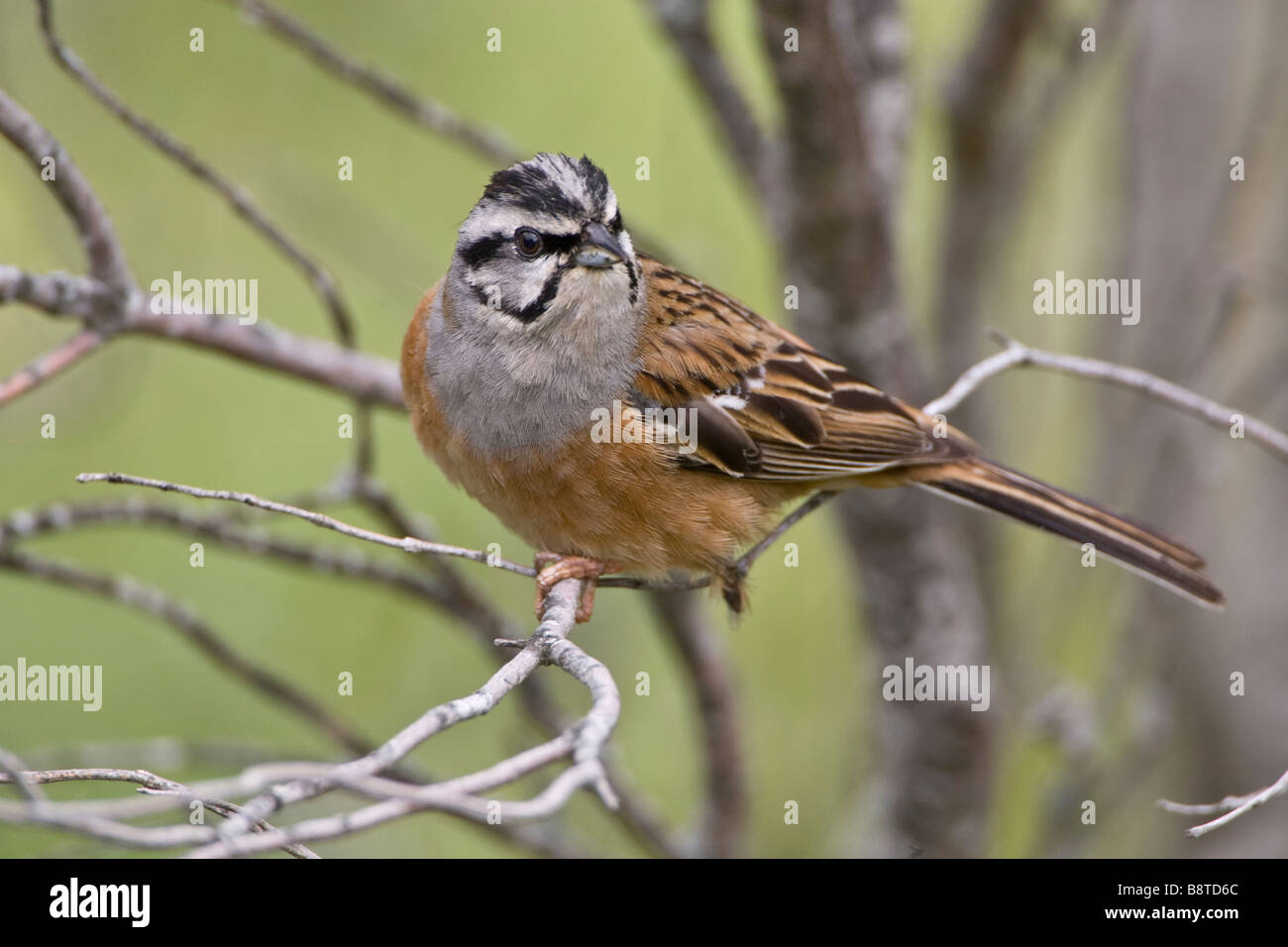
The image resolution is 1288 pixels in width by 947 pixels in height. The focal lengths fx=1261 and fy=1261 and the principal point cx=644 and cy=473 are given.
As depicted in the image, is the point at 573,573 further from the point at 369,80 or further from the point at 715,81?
the point at 715,81

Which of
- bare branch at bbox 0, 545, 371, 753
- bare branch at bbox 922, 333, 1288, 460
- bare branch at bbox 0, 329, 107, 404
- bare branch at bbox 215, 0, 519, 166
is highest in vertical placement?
bare branch at bbox 215, 0, 519, 166

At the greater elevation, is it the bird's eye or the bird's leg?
the bird's eye

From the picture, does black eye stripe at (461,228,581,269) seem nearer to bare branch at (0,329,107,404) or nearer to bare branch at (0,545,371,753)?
bare branch at (0,329,107,404)

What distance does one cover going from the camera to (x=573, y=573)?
3.90 meters

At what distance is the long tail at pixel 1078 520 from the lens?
4203mm

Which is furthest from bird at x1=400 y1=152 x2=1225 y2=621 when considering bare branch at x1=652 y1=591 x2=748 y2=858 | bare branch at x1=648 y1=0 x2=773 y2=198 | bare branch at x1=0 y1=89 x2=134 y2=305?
bare branch at x1=0 y1=89 x2=134 y2=305

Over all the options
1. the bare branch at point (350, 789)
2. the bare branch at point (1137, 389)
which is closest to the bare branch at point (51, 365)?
the bare branch at point (350, 789)

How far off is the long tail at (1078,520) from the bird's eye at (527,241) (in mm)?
1649

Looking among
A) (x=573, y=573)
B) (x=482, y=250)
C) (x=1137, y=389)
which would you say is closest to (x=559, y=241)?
(x=482, y=250)

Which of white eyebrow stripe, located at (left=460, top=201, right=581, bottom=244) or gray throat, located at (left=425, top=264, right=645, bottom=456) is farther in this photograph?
gray throat, located at (left=425, top=264, right=645, bottom=456)

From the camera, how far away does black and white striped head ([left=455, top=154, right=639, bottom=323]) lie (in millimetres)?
3775

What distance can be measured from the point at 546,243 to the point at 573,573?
1.01m

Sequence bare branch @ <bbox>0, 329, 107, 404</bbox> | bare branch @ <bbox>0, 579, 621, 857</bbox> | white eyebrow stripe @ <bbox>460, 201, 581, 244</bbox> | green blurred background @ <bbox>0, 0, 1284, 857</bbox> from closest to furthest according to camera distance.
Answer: bare branch @ <bbox>0, 579, 621, 857</bbox> < bare branch @ <bbox>0, 329, 107, 404</bbox> < white eyebrow stripe @ <bbox>460, 201, 581, 244</bbox> < green blurred background @ <bbox>0, 0, 1284, 857</bbox>

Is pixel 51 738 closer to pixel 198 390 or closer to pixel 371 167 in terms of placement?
pixel 198 390
